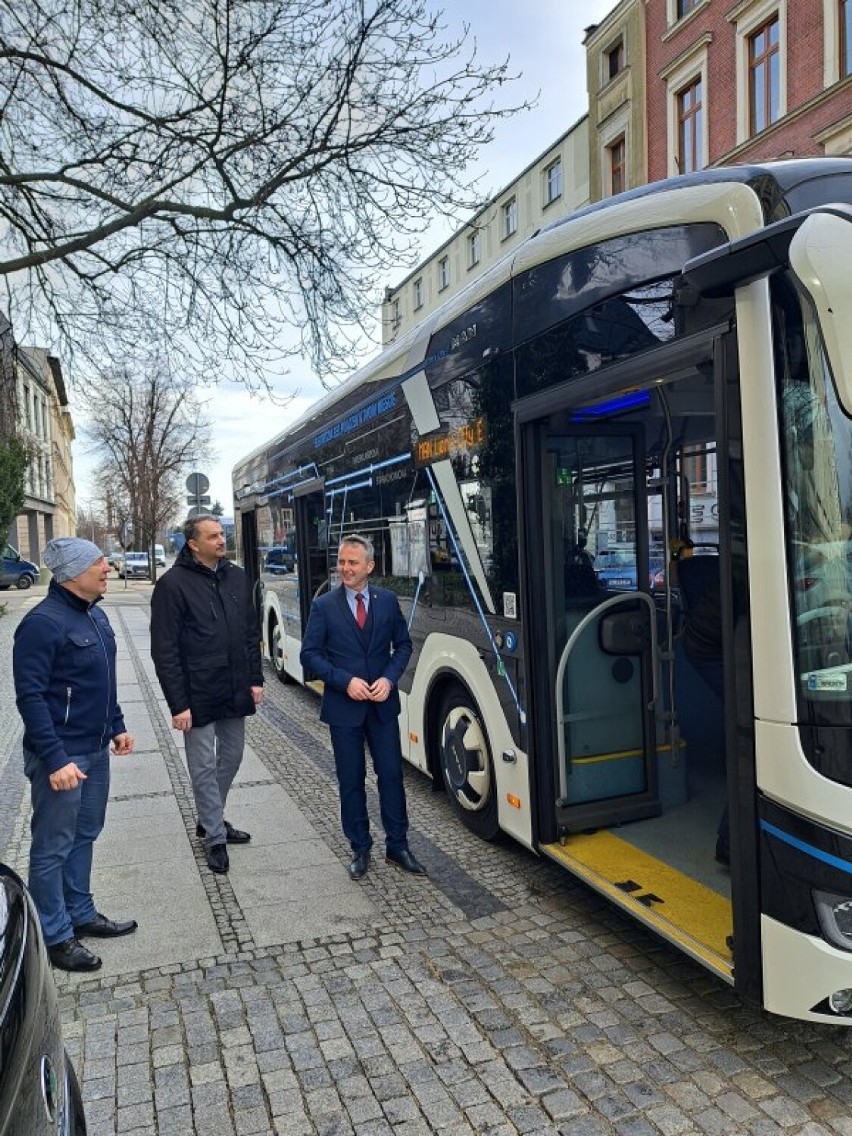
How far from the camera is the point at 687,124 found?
21.8 metres

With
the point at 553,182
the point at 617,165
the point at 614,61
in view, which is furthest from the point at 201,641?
the point at 553,182

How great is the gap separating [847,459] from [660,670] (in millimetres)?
2139

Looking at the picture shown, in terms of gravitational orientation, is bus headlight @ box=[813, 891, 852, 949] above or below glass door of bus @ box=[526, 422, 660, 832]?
below

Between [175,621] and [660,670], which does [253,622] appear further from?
[660,670]

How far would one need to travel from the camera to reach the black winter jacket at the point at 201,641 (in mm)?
4273

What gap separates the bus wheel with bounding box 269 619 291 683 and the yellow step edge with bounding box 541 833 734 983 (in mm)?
6621

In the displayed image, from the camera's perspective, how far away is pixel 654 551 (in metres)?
4.41

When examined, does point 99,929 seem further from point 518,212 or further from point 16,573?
point 518,212

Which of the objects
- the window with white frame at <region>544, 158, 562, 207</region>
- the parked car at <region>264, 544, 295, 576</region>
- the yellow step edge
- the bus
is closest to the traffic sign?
the parked car at <region>264, 544, 295, 576</region>

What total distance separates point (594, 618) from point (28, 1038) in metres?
2.96

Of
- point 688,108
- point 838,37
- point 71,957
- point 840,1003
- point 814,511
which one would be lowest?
point 71,957

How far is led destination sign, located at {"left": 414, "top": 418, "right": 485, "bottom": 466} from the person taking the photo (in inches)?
167

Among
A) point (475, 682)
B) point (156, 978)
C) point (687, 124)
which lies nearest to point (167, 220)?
point (475, 682)

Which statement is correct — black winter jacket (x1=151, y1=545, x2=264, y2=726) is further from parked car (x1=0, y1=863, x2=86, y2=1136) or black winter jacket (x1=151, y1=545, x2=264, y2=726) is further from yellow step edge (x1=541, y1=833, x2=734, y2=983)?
parked car (x1=0, y1=863, x2=86, y2=1136)
